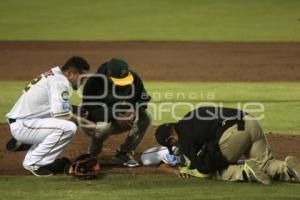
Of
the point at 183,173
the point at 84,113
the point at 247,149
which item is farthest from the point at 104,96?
the point at 247,149

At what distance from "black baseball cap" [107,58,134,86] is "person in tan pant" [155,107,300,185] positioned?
1023mm

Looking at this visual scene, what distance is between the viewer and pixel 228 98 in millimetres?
14703

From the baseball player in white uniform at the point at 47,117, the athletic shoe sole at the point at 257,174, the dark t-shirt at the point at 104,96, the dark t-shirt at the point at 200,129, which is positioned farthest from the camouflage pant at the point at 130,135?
the athletic shoe sole at the point at 257,174

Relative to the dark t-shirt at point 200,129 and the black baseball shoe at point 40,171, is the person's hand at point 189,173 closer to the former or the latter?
the dark t-shirt at point 200,129

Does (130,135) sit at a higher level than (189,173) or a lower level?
higher

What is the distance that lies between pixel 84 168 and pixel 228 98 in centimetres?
704

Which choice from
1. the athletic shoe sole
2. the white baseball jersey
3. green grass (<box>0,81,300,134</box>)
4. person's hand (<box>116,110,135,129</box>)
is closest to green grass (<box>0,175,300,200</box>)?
the athletic shoe sole

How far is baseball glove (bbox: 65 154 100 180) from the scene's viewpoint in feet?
26.3

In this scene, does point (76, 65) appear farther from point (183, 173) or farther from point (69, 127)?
point (183, 173)

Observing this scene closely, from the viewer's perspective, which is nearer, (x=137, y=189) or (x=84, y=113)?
(x=137, y=189)

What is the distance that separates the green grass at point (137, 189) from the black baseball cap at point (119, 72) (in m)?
1.17

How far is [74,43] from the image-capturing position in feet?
89.9

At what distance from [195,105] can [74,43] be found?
14.4 meters

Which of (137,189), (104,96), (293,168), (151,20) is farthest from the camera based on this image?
(151,20)
